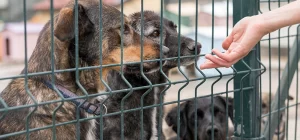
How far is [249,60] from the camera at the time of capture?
4.43 metres

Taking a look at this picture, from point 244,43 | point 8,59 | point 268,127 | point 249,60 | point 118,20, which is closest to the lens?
point 244,43

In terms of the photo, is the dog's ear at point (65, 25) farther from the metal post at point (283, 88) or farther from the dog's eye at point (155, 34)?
the metal post at point (283, 88)

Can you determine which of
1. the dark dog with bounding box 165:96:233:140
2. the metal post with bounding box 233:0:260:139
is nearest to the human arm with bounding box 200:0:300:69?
the metal post with bounding box 233:0:260:139

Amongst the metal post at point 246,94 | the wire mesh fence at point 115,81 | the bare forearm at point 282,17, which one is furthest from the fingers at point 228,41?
the metal post at point 246,94

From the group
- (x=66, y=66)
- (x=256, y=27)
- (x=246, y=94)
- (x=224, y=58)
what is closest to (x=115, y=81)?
(x=246, y=94)

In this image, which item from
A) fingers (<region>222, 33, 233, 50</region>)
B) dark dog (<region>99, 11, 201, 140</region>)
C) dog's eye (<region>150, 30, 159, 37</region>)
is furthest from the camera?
dog's eye (<region>150, 30, 159, 37</region>)

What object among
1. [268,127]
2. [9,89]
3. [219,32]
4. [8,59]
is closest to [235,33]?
[9,89]

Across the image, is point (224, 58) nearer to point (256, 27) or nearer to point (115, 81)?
point (256, 27)

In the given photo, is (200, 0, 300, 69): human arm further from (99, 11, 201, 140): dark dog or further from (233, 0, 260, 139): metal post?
(99, 11, 201, 140): dark dog

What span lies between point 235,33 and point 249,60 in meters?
1.31

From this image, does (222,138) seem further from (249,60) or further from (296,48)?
(249,60)

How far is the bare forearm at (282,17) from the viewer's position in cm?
293

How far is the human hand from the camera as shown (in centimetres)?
300

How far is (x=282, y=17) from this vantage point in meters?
2.96
